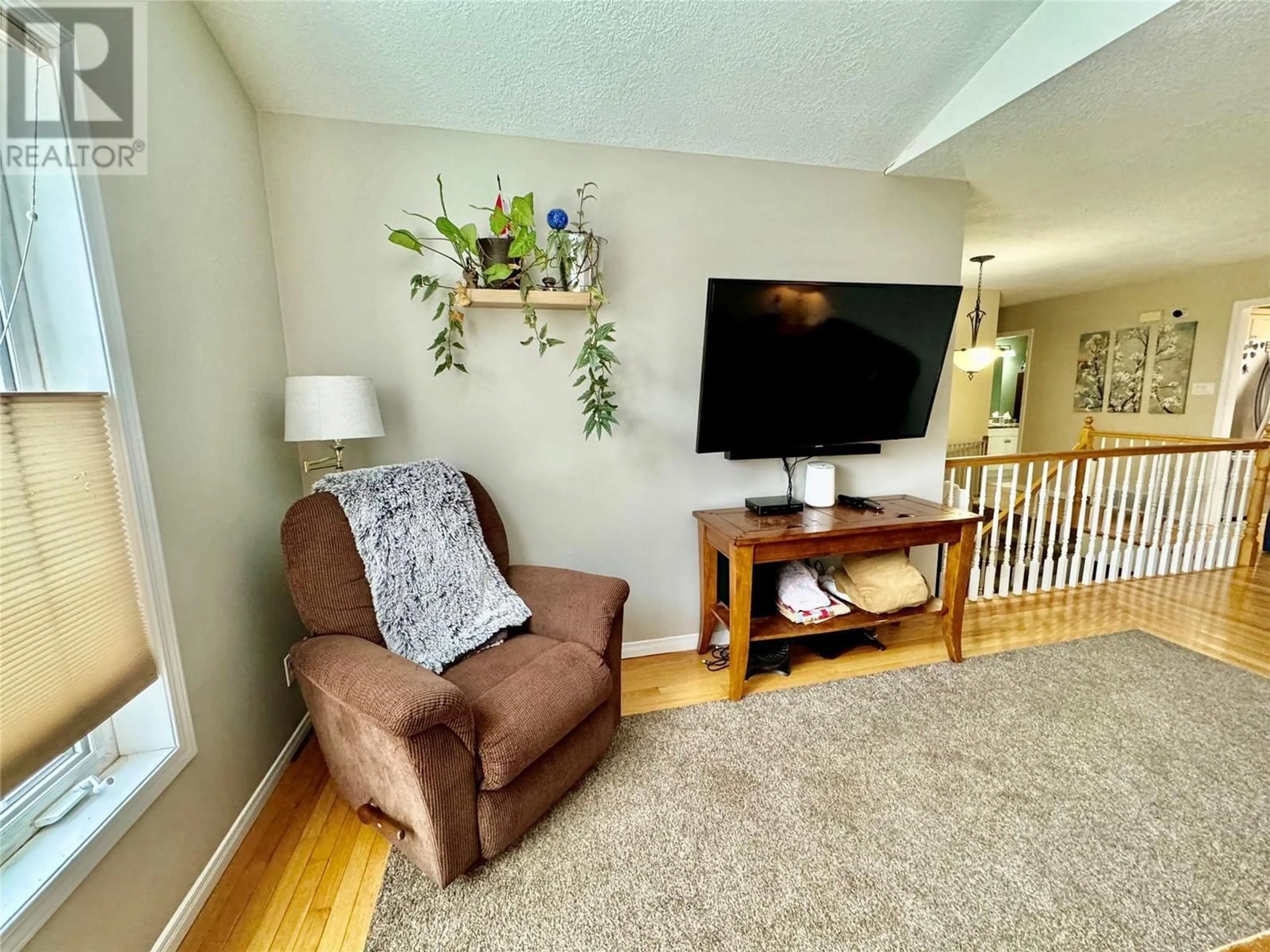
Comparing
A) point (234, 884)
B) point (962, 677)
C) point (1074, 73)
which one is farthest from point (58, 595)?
point (1074, 73)

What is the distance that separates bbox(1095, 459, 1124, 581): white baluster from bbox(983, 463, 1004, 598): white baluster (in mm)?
747

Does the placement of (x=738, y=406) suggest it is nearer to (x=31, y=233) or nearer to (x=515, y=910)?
(x=515, y=910)

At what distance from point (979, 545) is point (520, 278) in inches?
120

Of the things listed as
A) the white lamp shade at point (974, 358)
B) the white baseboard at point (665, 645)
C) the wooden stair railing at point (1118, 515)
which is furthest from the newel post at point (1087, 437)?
the white baseboard at point (665, 645)

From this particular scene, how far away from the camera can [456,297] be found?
1.84 metres

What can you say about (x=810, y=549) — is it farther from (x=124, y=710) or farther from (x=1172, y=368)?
(x=1172, y=368)

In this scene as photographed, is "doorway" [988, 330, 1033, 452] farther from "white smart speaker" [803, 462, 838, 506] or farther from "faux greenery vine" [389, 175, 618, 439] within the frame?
"faux greenery vine" [389, 175, 618, 439]

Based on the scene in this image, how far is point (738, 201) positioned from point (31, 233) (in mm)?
2171

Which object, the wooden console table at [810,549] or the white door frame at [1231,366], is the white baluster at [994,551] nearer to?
the wooden console table at [810,549]

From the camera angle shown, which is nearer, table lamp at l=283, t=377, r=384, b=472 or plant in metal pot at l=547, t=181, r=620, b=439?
table lamp at l=283, t=377, r=384, b=472

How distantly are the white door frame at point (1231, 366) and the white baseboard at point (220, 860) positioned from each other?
268 inches

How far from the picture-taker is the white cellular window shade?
858 mm

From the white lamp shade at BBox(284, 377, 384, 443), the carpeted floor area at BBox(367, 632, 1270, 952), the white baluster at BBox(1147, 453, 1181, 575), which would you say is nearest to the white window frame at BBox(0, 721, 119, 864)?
the carpeted floor area at BBox(367, 632, 1270, 952)

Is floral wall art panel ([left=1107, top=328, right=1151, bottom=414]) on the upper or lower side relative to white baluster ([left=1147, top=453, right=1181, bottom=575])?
upper
